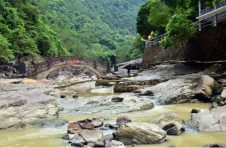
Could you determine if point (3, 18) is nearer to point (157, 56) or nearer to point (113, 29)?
point (157, 56)

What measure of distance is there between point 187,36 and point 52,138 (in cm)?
2131

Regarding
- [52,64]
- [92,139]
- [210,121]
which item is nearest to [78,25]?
[52,64]

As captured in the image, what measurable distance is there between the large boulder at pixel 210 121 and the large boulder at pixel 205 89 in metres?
4.45

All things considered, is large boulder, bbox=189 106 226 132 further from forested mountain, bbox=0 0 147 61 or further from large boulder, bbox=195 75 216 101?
forested mountain, bbox=0 0 147 61

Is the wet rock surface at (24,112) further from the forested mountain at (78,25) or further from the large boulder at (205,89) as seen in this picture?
the forested mountain at (78,25)

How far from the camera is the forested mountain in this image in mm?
69125

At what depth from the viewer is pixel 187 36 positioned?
2972 cm

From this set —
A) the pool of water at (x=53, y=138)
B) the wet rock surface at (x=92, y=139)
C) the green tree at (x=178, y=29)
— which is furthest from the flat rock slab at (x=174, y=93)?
the green tree at (x=178, y=29)

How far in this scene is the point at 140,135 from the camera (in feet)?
29.3

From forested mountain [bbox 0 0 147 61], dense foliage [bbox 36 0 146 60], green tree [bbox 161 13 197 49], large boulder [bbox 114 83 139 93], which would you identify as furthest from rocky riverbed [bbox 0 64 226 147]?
dense foliage [bbox 36 0 146 60]

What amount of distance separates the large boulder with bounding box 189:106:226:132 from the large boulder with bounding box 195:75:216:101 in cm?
445

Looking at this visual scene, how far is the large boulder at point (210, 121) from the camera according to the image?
1020 centimetres

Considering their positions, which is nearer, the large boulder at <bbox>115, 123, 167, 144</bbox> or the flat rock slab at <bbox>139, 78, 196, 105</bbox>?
the large boulder at <bbox>115, 123, 167, 144</bbox>

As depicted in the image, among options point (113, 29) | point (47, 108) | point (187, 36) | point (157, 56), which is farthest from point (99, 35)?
point (47, 108)
